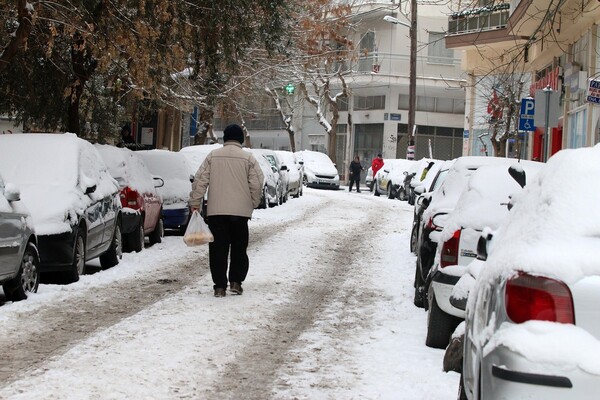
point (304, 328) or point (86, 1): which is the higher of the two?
point (86, 1)

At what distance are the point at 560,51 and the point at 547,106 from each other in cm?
1231

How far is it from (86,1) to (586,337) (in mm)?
14481

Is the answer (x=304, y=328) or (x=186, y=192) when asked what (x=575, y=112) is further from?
(x=304, y=328)

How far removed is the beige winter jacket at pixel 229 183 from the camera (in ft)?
37.0

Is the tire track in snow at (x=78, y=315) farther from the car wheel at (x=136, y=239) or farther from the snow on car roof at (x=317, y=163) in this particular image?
the snow on car roof at (x=317, y=163)

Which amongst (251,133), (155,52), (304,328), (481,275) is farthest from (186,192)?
(251,133)

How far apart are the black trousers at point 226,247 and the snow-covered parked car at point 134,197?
426 cm

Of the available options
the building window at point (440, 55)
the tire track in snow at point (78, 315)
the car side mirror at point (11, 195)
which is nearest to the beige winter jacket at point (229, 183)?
the tire track in snow at point (78, 315)

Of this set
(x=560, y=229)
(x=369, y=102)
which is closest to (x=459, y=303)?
(x=560, y=229)

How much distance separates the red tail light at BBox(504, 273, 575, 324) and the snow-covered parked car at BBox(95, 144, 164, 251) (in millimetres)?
11281

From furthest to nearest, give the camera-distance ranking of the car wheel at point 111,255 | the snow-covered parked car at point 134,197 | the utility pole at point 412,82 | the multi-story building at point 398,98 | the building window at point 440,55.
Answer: the building window at point 440,55, the multi-story building at point 398,98, the utility pole at point 412,82, the snow-covered parked car at point 134,197, the car wheel at point 111,255

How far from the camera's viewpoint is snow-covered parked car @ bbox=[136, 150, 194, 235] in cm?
Answer: 1977

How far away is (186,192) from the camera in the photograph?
65.7ft

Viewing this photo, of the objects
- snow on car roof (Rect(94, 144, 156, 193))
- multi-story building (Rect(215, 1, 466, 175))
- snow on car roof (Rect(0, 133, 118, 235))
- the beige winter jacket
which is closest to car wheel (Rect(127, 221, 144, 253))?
snow on car roof (Rect(94, 144, 156, 193))
